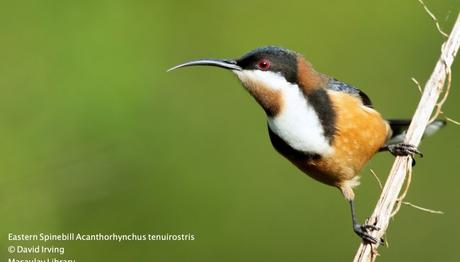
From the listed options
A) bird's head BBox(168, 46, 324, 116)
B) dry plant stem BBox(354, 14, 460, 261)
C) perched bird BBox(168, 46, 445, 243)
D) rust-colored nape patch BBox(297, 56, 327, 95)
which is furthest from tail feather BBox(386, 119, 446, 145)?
dry plant stem BBox(354, 14, 460, 261)

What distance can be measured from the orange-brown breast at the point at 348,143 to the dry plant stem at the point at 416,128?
0.72 meters

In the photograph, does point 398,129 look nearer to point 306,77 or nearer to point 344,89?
point 344,89

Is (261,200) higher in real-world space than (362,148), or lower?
higher

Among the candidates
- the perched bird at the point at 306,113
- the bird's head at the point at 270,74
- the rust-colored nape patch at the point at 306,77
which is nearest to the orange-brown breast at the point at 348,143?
the perched bird at the point at 306,113

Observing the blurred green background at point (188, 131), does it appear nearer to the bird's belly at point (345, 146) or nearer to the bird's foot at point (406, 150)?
the bird's belly at point (345, 146)

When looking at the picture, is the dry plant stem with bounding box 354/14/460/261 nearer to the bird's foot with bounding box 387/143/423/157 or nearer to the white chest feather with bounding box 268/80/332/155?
the bird's foot with bounding box 387/143/423/157

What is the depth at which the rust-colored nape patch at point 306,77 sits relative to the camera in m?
5.09

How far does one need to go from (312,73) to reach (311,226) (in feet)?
8.06

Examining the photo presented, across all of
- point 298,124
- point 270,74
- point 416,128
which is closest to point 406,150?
point 416,128

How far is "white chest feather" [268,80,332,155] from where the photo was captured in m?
5.00

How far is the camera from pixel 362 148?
209 inches

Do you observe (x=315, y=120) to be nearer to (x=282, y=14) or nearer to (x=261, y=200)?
(x=261, y=200)

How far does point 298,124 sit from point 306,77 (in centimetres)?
34

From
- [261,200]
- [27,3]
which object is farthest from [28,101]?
[261,200]
